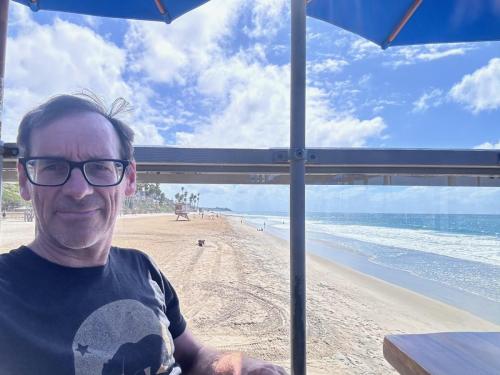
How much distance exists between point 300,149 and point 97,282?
803 mm

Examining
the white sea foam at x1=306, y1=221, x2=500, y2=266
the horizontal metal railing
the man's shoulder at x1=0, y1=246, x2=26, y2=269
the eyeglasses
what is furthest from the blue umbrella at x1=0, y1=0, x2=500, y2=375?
the white sea foam at x1=306, y1=221, x2=500, y2=266

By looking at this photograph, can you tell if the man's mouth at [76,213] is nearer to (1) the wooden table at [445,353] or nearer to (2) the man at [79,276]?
(2) the man at [79,276]

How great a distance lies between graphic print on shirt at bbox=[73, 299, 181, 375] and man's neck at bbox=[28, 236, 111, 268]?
0.51 feet

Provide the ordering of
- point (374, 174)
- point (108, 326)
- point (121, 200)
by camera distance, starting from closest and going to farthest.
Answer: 1. point (108, 326)
2. point (121, 200)
3. point (374, 174)

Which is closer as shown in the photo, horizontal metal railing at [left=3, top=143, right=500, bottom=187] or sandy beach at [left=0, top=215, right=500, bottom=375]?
horizontal metal railing at [left=3, top=143, right=500, bottom=187]

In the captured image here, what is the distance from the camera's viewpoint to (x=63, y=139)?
0.96m

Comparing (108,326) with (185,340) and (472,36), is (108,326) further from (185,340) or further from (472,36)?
(472,36)

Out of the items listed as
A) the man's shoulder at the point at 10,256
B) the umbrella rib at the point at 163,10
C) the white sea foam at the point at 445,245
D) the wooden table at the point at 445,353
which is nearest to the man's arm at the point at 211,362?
the wooden table at the point at 445,353

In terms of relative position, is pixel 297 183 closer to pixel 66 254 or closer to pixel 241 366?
pixel 241 366

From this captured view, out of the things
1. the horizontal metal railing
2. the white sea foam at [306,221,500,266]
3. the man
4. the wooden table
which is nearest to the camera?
the wooden table

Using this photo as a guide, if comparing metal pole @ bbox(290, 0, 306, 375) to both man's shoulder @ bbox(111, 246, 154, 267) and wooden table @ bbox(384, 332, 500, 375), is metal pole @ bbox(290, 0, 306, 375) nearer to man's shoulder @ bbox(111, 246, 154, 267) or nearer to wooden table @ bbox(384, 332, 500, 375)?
wooden table @ bbox(384, 332, 500, 375)

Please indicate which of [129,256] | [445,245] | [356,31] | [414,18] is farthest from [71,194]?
[445,245]

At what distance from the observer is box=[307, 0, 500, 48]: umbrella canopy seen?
4.53 feet

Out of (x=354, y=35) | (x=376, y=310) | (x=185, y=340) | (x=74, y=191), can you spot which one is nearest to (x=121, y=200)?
(x=74, y=191)
